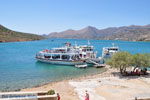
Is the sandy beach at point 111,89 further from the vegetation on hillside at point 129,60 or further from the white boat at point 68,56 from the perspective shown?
the white boat at point 68,56

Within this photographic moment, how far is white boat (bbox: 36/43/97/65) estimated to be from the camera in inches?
1984

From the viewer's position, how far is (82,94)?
21562mm

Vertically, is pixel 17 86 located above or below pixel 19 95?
below

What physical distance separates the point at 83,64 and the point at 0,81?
21469mm

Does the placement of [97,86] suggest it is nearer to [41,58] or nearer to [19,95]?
[19,95]

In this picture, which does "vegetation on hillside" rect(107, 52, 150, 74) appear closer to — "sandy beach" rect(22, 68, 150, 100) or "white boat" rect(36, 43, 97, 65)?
"sandy beach" rect(22, 68, 150, 100)

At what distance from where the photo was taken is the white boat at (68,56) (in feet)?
165

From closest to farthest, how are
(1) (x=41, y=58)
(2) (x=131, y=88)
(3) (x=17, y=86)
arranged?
(2) (x=131, y=88)
(3) (x=17, y=86)
(1) (x=41, y=58)

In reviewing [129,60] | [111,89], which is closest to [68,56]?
[129,60]

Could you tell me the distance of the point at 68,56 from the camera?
171ft

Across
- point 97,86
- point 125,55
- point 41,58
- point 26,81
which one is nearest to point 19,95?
point 97,86

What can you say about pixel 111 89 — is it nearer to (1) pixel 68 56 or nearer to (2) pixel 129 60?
(2) pixel 129 60

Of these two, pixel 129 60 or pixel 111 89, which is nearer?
pixel 111 89

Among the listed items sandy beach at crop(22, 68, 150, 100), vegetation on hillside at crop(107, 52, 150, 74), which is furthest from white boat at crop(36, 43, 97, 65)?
sandy beach at crop(22, 68, 150, 100)
